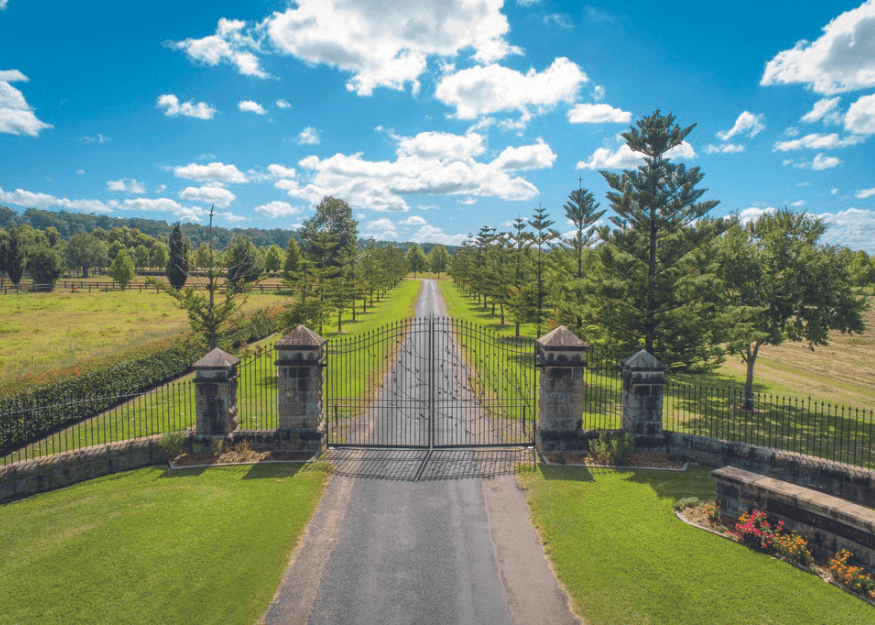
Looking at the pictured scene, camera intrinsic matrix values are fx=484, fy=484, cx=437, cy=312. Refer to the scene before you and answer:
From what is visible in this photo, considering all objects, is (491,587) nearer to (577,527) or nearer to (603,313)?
(577,527)

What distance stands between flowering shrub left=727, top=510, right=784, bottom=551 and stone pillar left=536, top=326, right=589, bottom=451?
3.56 meters

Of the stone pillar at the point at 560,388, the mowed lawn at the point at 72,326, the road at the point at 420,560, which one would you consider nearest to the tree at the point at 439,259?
the mowed lawn at the point at 72,326

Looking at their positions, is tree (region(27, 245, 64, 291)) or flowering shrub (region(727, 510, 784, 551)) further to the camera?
tree (region(27, 245, 64, 291))

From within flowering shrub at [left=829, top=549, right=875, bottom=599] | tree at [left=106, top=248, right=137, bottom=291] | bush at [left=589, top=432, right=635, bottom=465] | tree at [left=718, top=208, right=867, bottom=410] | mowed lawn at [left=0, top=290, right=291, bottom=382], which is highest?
tree at [left=106, top=248, right=137, bottom=291]

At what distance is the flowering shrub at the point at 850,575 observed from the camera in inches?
242

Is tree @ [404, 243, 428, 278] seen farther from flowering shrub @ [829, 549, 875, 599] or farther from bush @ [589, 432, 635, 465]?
flowering shrub @ [829, 549, 875, 599]

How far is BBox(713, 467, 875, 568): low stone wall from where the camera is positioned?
→ 645 centimetres

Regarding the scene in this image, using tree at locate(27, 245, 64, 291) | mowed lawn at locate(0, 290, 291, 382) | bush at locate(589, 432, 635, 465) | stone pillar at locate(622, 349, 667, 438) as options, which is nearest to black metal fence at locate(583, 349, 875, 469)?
stone pillar at locate(622, 349, 667, 438)

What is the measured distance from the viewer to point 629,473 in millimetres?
A: 9766

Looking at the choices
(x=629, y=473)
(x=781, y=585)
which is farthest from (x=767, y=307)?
(x=781, y=585)

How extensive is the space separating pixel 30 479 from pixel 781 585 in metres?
12.5

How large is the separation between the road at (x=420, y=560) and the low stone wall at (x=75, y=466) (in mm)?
4129

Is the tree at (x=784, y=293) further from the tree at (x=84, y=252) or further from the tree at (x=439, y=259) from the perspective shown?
the tree at (x=439, y=259)

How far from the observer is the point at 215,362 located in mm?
9977
